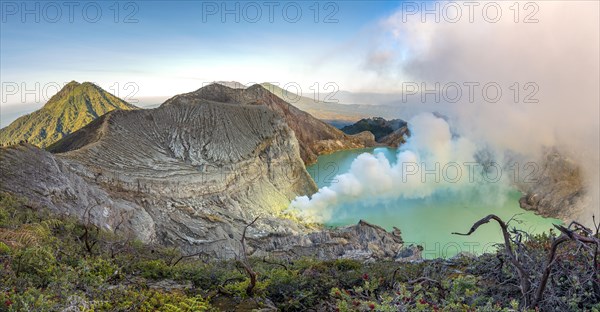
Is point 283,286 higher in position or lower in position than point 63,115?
lower

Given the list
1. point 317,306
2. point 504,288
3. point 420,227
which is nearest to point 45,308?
point 317,306

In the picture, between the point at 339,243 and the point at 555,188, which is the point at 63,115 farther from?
the point at 555,188

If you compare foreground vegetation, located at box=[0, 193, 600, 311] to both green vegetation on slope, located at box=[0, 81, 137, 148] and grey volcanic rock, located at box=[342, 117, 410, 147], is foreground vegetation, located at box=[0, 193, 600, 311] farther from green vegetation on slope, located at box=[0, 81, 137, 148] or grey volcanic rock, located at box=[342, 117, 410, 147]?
green vegetation on slope, located at box=[0, 81, 137, 148]

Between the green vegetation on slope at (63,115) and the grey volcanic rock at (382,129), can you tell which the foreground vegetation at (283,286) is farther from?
the green vegetation on slope at (63,115)

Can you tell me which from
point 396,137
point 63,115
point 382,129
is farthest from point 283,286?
point 63,115

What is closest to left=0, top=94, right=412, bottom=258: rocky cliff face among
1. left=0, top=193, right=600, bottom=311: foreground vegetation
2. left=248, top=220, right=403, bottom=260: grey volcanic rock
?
left=248, top=220, right=403, bottom=260: grey volcanic rock

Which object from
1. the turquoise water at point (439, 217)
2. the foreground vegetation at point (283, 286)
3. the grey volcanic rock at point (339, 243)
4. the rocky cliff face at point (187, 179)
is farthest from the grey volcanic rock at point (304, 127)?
the foreground vegetation at point (283, 286)
